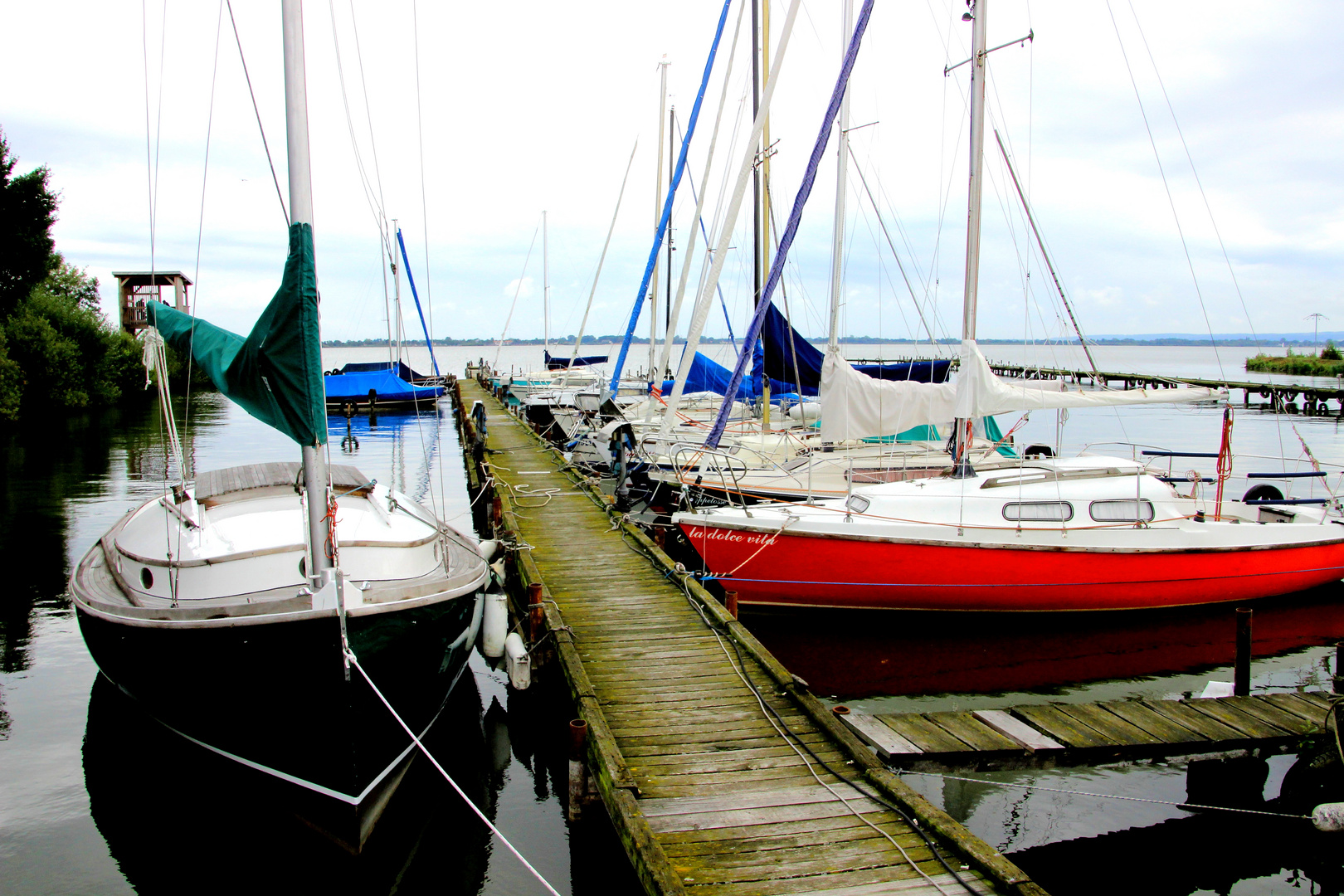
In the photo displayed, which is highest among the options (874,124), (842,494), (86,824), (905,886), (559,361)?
(874,124)

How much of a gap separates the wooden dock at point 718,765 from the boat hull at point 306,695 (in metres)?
1.63

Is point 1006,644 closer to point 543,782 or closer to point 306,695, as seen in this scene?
point 543,782

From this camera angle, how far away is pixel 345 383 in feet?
165

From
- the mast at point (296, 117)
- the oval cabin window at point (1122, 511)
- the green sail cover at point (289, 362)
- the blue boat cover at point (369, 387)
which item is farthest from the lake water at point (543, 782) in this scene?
the blue boat cover at point (369, 387)

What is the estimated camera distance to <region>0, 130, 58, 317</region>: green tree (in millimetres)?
35312

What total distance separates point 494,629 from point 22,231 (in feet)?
125

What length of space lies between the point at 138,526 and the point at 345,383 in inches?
1690

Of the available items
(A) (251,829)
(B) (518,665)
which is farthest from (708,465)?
(A) (251,829)

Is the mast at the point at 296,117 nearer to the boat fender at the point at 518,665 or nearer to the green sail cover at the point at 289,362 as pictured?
the green sail cover at the point at 289,362

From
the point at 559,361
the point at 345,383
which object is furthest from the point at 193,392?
the point at 559,361

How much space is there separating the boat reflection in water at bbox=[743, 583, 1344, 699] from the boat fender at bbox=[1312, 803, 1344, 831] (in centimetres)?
444

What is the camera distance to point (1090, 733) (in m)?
7.82

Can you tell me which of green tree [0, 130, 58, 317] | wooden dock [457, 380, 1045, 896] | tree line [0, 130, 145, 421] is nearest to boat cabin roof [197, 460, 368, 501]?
wooden dock [457, 380, 1045, 896]

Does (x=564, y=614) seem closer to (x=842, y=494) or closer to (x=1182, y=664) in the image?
(x=842, y=494)
